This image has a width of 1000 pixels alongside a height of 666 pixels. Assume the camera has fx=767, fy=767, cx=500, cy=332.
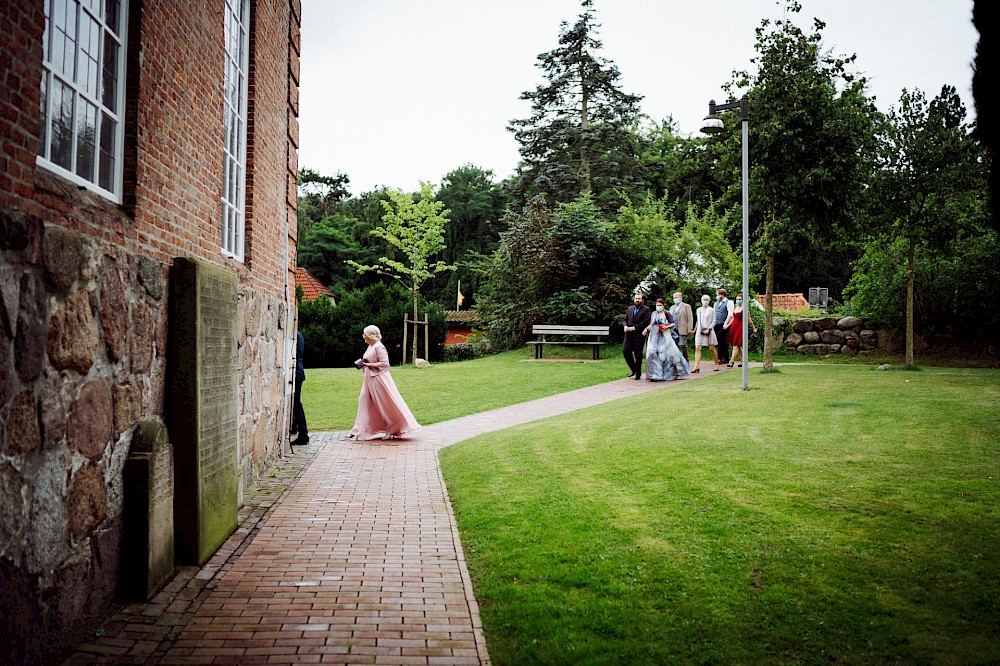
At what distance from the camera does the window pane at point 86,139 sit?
439 centimetres

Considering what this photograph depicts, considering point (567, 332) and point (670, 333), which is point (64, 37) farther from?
point (567, 332)

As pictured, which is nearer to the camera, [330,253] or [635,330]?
[635,330]

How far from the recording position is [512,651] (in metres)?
4.11

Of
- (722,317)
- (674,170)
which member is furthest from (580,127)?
(722,317)

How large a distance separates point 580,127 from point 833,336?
23159mm

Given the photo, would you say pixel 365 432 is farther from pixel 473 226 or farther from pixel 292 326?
pixel 473 226

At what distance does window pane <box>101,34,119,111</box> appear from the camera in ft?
15.5

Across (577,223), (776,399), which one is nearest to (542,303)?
(577,223)

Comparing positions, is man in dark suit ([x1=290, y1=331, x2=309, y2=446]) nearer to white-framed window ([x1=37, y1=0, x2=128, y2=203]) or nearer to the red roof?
white-framed window ([x1=37, y1=0, x2=128, y2=203])

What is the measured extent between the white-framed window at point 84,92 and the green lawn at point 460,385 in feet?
30.1

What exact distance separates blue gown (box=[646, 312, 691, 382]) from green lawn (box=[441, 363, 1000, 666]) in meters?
7.61

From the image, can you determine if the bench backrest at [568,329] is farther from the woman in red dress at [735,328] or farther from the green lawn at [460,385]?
the woman in red dress at [735,328]

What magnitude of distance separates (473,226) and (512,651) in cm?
5017

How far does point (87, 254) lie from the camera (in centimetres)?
411
